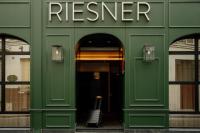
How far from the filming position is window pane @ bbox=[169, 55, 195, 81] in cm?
1493

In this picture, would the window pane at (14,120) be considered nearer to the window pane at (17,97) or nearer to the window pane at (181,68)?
the window pane at (17,97)

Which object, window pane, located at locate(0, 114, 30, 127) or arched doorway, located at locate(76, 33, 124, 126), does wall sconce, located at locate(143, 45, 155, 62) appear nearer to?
arched doorway, located at locate(76, 33, 124, 126)

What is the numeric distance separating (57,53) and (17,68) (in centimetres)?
181

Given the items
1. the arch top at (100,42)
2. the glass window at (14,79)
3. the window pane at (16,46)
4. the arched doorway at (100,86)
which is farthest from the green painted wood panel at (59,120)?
the arched doorway at (100,86)

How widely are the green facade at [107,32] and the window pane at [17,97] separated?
1.89 feet

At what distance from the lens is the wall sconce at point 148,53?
14305 millimetres

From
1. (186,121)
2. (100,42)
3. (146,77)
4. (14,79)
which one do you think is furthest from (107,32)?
(186,121)

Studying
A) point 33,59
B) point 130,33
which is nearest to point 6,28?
point 33,59

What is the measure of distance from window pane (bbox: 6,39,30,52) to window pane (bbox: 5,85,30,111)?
4.54 feet

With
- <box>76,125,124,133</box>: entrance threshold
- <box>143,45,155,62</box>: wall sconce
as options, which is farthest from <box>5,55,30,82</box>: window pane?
<box>143,45,155,62</box>: wall sconce

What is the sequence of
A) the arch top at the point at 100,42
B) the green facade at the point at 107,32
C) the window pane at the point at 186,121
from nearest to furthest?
the green facade at the point at 107,32 < the window pane at the point at 186,121 < the arch top at the point at 100,42

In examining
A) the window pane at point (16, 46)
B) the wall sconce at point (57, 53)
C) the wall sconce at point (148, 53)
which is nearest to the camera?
the wall sconce at point (148, 53)

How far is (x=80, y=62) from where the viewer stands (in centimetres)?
1858

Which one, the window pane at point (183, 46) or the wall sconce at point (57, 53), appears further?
the window pane at point (183, 46)
